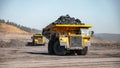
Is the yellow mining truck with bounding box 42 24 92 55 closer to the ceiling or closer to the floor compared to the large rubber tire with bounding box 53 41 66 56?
closer to the ceiling

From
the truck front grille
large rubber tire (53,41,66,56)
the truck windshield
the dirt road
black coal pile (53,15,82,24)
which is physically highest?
black coal pile (53,15,82,24)

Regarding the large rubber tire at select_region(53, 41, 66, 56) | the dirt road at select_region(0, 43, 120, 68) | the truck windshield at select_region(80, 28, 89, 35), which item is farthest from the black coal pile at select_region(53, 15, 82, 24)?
the dirt road at select_region(0, 43, 120, 68)

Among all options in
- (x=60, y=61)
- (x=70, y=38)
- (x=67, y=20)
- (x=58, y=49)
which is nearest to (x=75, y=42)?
(x=70, y=38)

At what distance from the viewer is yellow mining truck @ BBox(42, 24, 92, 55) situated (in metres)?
21.8

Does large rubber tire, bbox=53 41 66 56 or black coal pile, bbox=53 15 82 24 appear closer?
large rubber tire, bbox=53 41 66 56

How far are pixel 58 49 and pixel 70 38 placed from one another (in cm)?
143

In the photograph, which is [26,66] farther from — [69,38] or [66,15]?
[66,15]

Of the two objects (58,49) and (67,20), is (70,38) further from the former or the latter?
(67,20)

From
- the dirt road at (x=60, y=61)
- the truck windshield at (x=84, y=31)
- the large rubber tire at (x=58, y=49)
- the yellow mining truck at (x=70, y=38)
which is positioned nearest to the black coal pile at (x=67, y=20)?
the yellow mining truck at (x=70, y=38)

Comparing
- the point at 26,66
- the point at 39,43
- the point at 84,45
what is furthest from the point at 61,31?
the point at 39,43

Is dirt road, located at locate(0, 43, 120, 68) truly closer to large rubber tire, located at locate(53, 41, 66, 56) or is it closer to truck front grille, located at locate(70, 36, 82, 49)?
truck front grille, located at locate(70, 36, 82, 49)

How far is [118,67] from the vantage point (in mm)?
13133

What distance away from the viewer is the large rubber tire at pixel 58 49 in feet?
72.6

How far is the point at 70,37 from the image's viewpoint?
21844mm
